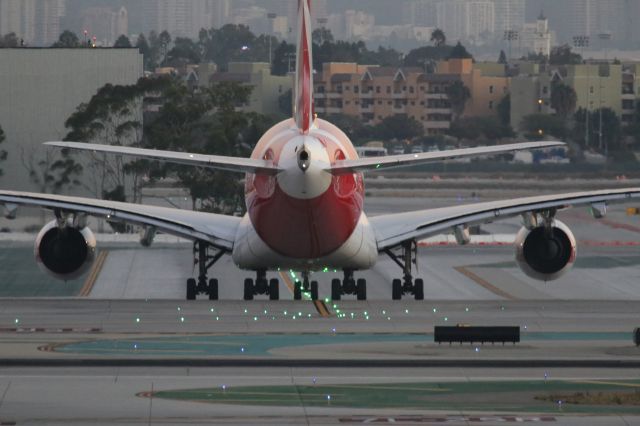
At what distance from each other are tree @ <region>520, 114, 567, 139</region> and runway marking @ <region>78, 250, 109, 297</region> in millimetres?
76870

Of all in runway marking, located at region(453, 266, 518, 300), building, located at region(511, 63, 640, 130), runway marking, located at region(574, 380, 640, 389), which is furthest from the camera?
building, located at region(511, 63, 640, 130)

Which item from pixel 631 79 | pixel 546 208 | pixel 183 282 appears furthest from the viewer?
pixel 631 79

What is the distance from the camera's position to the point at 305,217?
40.8m

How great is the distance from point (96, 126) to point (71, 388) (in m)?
62.4

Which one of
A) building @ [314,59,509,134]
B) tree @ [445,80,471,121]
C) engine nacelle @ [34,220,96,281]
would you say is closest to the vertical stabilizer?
engine nacelle @ [34,220,96,281]

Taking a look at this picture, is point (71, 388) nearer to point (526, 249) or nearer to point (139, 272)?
point (526, 249)

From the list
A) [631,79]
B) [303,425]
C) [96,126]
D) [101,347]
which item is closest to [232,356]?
[101,347]

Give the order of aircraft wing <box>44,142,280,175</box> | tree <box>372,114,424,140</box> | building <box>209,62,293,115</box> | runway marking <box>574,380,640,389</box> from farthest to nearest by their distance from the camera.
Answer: tree <box>372,114,424,140</box> → building <box>209,62,293,115</box> → aircraft wing <box>44,142,280,175</box> → runway marking <box>574,380,640,389</box>

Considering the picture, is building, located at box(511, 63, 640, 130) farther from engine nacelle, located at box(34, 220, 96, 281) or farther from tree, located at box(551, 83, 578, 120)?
engine nacelle, located at box(34, 220, 96, 281)

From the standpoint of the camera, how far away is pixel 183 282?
55.8m

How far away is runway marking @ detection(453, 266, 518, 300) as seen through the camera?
5128 cm

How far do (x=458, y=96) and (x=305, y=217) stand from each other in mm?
132458

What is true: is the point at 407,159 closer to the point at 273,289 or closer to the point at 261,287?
the point at 273,289

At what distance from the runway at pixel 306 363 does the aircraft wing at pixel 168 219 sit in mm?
2782
